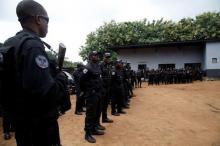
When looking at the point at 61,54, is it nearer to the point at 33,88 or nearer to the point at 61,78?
the point at 61,78

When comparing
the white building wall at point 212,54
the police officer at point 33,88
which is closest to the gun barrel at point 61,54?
the police officer at point 33,88

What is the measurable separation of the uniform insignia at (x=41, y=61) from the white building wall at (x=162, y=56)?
28267 mm

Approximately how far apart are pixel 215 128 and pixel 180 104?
4208 mm

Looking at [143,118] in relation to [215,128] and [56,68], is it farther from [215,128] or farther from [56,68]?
[56,68]

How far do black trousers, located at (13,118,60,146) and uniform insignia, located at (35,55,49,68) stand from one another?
1.54 ft

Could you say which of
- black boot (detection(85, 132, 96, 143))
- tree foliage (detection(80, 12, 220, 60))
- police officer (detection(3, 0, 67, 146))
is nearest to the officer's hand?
police officer (detection(3, 0, 67, 146))

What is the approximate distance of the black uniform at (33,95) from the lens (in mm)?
2207

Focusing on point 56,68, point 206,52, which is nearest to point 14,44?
point 56,68

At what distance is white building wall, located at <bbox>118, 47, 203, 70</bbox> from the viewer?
2924 cm

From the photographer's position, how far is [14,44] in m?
2.34

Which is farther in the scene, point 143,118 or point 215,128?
point 143,118

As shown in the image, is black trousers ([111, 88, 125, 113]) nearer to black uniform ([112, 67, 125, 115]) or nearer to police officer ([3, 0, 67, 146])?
black uniform ([112, 67, 125, 115])

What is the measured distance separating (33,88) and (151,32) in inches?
1569

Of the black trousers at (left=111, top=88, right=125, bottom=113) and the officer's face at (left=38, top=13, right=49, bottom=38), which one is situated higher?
the officer's face at (left=38, top=13, right=49, bottom=38)
